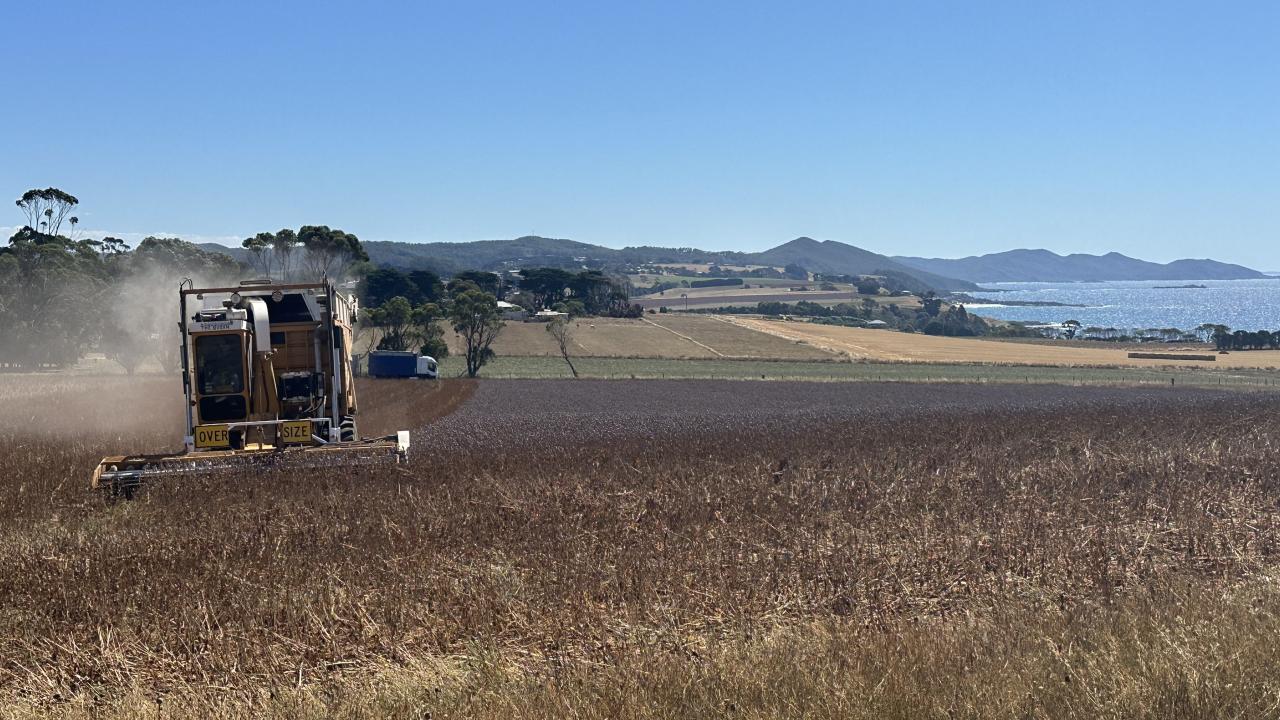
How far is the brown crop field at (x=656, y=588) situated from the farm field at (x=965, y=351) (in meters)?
Answer: 62.2

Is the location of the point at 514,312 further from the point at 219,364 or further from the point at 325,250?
the point at 219,364

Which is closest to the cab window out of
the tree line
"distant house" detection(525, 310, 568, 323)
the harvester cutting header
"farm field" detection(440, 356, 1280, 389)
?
the harvester cutting header

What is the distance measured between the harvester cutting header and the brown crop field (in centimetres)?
56

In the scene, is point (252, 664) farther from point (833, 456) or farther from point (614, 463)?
point (833, 456)

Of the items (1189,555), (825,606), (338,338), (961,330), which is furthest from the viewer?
(961,330)

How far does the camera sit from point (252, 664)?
704cm

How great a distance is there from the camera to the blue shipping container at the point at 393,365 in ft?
190

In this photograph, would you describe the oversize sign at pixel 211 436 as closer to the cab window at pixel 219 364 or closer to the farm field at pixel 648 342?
the cab window at pixel 219 364

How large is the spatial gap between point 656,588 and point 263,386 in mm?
9154

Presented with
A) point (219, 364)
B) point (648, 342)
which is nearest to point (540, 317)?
point (648, 342)

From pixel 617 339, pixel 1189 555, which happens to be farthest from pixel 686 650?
pixel 617 339

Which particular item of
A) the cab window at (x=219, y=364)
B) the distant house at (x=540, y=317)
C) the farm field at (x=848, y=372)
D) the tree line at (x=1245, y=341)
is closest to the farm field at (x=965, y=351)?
the tree line at (x=1245, y=341)

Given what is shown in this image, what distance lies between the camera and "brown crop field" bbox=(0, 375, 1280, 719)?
19.8 ft

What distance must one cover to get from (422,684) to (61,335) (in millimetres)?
67475
